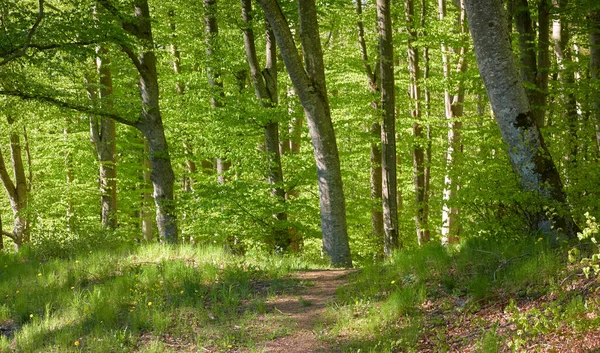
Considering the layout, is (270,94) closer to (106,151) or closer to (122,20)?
(122,20)

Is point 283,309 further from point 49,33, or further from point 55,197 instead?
point 55,197

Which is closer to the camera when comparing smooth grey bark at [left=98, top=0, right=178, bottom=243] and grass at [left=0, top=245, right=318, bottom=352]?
grass at [left=0, top=245, right=318, bottom=352]

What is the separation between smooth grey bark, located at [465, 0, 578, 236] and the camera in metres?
5.79

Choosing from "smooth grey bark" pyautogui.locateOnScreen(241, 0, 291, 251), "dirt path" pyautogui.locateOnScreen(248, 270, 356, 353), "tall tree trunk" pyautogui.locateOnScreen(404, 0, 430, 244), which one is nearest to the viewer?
"dirt path" pyautogui.locateOnScreen(248, 270, 356, 353)

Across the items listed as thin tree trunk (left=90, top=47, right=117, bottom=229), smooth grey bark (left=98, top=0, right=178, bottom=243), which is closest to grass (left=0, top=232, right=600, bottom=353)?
smooth grey bark (left=98, top=0, right=178, bottom=243)

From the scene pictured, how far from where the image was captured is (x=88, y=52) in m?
9.36

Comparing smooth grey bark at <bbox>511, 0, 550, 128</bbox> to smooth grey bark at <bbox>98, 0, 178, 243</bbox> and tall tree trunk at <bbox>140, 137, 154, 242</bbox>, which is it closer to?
smooth grey bark at <bbox>98, 0, 178, 243</bbox>

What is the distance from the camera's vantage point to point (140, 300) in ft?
21.4

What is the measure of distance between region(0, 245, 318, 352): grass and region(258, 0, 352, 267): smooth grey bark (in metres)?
1.32

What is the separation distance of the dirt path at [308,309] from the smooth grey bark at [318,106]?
157 cm

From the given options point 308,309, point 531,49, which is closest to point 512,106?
point 308,309

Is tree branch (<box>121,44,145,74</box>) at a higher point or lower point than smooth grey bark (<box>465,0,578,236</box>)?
higher

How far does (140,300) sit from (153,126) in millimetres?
5425

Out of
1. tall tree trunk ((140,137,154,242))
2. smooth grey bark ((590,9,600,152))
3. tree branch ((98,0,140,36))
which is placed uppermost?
tree branch ((98,0,140,36))
